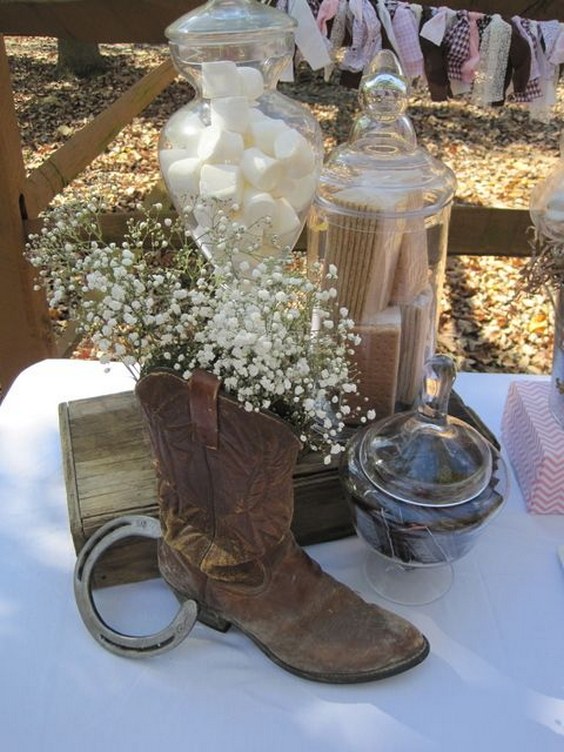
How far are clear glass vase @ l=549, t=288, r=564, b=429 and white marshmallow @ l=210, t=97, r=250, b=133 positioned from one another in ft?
1.27

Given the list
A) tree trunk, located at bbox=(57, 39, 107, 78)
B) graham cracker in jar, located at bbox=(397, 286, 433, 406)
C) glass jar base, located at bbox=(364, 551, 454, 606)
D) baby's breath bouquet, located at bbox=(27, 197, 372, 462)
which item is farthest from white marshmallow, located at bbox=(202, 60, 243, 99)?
tree trunk, located at bbox=(57, 39, 107, 78)

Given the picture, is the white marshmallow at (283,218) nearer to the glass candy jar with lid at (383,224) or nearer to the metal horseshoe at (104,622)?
the glass candy jar with lid at (383,224)

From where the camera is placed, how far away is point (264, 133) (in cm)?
77

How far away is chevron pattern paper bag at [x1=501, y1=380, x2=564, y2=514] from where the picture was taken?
824 mm

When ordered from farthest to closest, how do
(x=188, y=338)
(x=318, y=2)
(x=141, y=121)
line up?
(x=141, y=121) → (x=318, y=2) → (x=188, y=338)

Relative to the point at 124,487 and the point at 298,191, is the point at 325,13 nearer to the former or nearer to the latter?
the point at 298,191

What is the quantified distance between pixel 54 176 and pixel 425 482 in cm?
132

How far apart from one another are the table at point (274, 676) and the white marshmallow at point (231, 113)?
0.32 metres

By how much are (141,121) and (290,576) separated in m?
3.97

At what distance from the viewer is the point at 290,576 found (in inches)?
26.8

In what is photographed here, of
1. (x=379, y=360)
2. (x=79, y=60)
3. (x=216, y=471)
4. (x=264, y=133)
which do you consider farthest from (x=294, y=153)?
(x=79, y=60)

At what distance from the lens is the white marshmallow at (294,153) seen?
759 millimetres

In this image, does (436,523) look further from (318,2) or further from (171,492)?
(318,2)

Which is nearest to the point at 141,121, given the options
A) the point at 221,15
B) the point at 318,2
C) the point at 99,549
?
the point at 318,2
